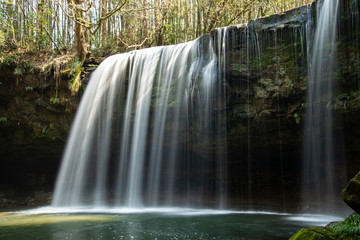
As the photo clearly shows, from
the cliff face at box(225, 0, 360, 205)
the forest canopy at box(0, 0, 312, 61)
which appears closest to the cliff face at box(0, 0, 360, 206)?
the cliff face at box(225, 0, 360, 205)

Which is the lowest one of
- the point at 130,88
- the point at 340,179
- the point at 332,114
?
the point at 340,179

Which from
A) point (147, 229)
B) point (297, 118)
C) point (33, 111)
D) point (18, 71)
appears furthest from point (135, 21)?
point (147, 229)

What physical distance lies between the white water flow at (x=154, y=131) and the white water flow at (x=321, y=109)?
99.3 inches

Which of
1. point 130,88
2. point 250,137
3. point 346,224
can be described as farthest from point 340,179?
point 130,88

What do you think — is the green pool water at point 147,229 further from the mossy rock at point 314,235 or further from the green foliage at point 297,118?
the green foliage at point 297,118

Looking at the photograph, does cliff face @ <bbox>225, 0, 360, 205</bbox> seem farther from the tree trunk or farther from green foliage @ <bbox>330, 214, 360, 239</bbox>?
the tree trunk

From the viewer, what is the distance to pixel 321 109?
26.4ft

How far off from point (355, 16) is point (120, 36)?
1338cm

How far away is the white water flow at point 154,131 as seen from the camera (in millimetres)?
9586

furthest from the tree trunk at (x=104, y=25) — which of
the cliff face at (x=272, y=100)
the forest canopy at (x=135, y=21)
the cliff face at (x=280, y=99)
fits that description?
the cliff face at (x=280, y=99)

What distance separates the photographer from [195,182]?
35.7ft

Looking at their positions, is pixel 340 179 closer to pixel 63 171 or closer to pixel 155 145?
pixel 155 145

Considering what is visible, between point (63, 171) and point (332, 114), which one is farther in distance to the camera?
point (63, 171)

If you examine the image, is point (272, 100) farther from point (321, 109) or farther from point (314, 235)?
point (314, 235)
